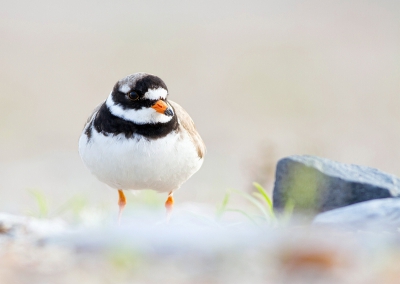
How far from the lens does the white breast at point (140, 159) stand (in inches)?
183

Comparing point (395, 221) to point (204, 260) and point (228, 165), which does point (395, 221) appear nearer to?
point (204, 260)

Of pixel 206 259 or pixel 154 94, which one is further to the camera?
pixel 154 94

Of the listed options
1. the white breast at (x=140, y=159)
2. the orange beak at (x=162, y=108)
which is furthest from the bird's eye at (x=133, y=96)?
the white breast at (x=140, y=159)

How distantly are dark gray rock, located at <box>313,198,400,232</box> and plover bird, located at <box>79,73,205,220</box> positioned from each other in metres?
1.18

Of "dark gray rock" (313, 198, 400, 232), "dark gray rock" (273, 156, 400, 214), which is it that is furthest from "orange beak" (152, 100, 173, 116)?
"dark gray rock" (313, 198, 400, 232)

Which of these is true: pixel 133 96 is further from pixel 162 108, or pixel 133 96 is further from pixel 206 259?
pixel 206 259

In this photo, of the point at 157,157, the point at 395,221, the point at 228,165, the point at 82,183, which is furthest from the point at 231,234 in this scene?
the point at 228,165

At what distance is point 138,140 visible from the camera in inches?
184

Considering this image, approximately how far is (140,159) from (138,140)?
14 centimetres

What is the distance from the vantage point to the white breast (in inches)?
183

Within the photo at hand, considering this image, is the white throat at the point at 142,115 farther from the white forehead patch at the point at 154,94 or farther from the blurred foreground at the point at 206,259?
the blurred foreground at the point at 206,259

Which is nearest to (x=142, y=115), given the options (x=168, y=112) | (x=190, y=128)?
(x=168, y=112)

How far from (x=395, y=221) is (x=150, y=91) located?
193 centimetres

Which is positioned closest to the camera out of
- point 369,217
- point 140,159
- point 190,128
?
point 369,217
